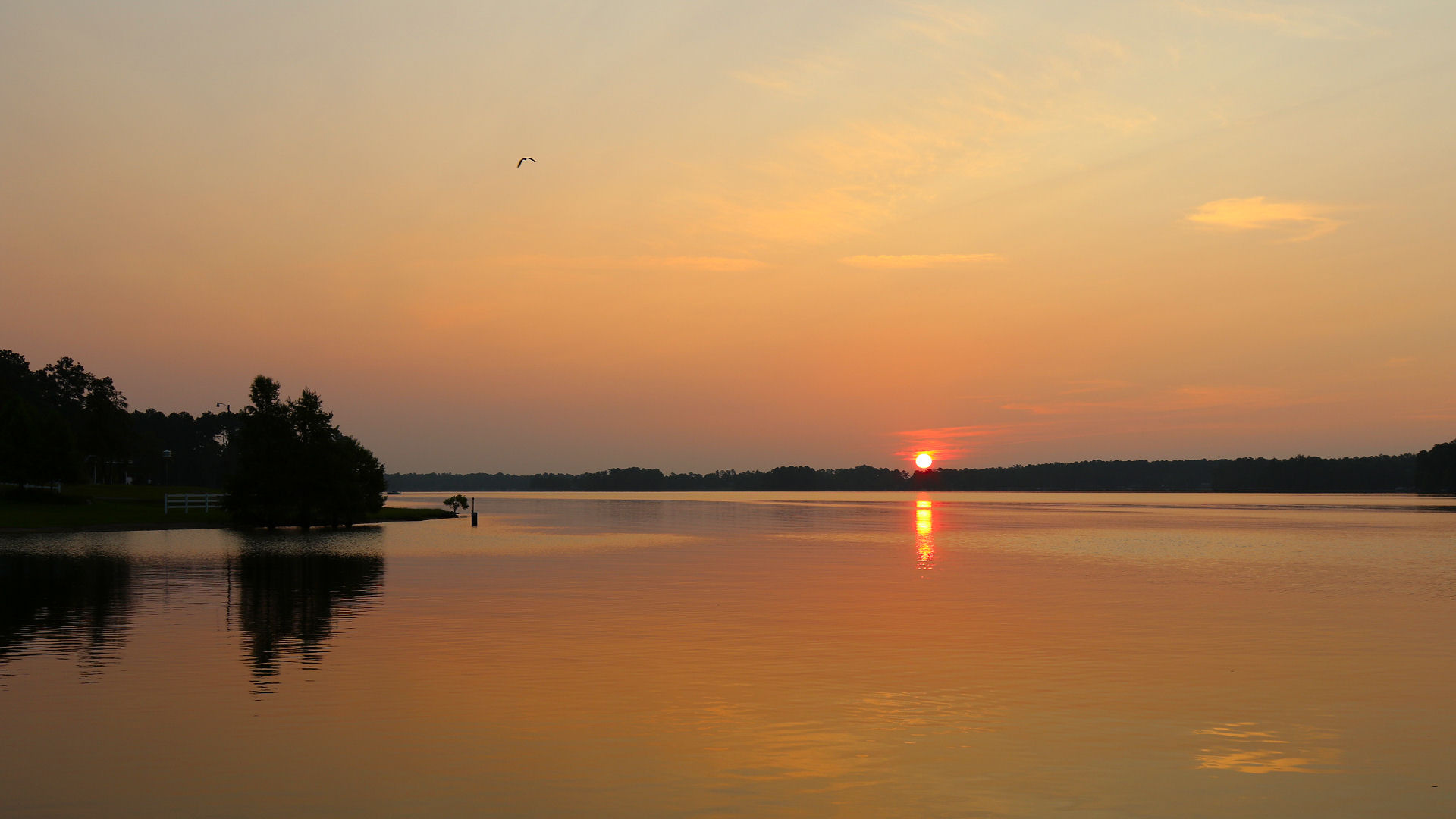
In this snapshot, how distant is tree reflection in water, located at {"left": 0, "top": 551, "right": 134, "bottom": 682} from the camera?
27.5 metres

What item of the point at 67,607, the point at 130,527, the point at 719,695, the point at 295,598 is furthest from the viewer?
the point at 130,527

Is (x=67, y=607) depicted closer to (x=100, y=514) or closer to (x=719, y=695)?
(x=719, y=695)

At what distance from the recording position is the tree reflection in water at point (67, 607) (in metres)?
27.5

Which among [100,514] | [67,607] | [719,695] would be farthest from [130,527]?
[719,695]

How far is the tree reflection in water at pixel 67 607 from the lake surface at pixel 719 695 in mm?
227

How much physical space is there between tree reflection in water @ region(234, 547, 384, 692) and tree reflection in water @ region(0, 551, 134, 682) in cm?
326

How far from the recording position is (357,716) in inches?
787

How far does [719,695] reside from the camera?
22.6 meters

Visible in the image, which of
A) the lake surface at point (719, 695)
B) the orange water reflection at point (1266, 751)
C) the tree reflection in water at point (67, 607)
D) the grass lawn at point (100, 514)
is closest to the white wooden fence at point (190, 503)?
the grass lawn at point (100, 514)

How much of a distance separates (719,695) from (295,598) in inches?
910

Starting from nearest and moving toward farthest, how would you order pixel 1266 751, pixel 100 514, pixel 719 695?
1. pixel 1266 751
2. pixel 719 695
3. pixel 100 514

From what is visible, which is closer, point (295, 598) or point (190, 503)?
point (295, 598)

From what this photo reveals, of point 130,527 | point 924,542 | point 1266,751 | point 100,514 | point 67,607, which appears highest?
point 100,514

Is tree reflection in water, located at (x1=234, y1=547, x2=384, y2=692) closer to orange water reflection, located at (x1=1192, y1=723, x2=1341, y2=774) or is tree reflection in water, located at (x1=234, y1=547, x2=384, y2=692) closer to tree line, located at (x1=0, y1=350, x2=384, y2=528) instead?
Result: orange water reflection, located at (x1=1192, y1=723, x2=1341, y2=774)
